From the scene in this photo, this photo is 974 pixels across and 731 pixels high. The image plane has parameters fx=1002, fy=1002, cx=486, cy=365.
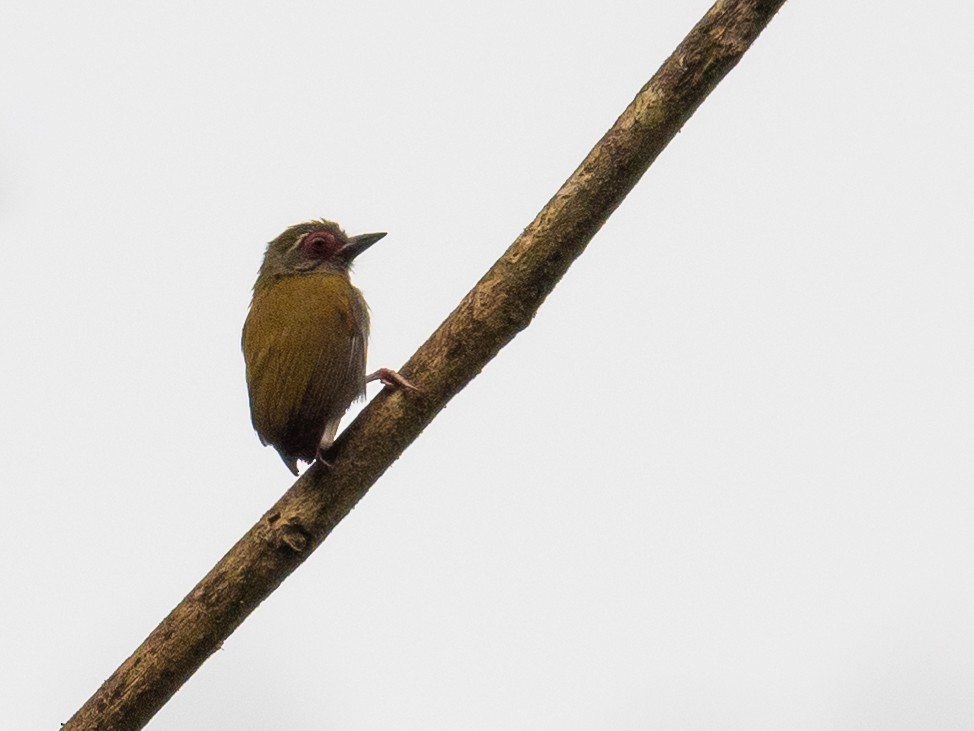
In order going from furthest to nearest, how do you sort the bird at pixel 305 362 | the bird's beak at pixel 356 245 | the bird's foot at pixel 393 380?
the bird's beak at pixel 356 245 < the bird at pixel 305 362 < the bird's foot at pixel 393 380

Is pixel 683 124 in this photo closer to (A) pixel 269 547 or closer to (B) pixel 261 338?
(B) pixel 261 338

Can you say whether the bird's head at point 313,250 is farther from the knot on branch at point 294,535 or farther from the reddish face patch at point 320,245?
the knot on branch at point 294,535

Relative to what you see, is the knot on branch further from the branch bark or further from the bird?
the bird

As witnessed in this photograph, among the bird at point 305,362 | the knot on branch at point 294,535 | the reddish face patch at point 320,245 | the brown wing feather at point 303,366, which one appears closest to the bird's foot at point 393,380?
the bird at point 305,362

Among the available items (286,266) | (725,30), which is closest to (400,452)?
(286,266)

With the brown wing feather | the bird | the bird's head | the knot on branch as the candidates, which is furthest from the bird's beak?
the knot on branch

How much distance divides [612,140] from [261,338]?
1.74 meters

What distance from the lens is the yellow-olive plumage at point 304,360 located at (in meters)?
4.18

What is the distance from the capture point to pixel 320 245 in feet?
16.3

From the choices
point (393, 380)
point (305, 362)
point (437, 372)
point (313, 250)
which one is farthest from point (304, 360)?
point (313, 250)

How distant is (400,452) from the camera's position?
3971 millimetres

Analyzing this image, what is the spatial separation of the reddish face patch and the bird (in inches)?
10.5

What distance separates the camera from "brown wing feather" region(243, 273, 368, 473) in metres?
4.19

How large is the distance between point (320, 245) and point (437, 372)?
1402 millimetres
